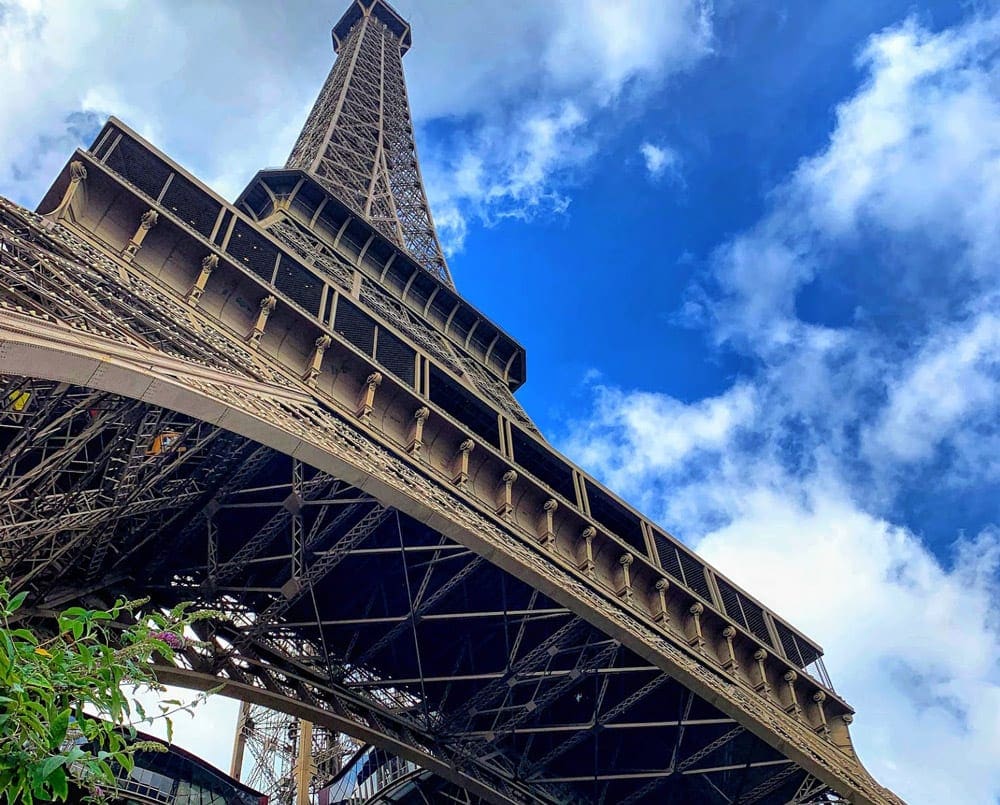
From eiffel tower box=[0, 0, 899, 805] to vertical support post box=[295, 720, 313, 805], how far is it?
1212cm

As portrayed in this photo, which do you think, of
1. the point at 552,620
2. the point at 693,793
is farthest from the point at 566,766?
the point at 552,620

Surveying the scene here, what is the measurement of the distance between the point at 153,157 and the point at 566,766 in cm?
1797

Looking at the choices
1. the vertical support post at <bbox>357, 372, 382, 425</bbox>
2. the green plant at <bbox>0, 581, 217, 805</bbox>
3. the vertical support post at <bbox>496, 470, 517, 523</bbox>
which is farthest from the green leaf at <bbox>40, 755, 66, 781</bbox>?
the vertical support post at <bbox>496, 470, 517, 523</bbox>

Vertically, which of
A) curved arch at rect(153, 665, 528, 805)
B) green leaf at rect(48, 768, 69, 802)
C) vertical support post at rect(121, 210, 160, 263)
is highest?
vertical support post at rect(121, 210, 160, 263)

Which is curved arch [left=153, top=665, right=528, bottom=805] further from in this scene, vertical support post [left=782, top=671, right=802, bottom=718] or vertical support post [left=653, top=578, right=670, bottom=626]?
vertical support post [left=782, top=671, right=802, bottom=718]

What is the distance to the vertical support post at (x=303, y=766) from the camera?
131 ft

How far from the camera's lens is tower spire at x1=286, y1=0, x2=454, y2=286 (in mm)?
52906

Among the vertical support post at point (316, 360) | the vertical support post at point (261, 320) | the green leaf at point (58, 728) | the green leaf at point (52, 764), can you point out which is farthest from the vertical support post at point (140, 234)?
the green leaf at point (52, 764)

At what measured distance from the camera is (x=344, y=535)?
57.3 ft

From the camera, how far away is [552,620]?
2212cm

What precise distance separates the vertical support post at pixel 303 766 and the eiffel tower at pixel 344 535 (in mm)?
12120

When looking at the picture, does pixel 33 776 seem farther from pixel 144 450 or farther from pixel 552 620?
pixel 552 620

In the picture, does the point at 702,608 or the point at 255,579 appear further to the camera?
the point at 702,608

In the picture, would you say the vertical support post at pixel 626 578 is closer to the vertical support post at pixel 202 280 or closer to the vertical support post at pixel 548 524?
the vertical support post at pixel 548 524
